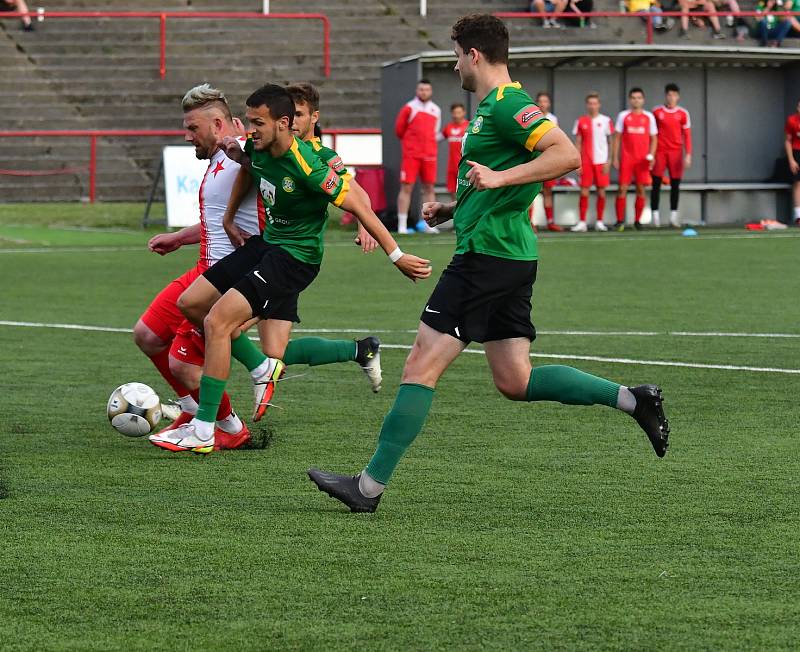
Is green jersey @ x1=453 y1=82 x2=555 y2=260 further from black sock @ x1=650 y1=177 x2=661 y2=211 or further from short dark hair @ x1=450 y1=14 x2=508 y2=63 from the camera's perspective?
black sock @ x1=650 y1=177 x2=661 y2=211

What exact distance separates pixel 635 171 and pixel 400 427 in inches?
826

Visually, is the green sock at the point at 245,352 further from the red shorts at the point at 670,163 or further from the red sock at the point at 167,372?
the red shorts at the point at 670,163

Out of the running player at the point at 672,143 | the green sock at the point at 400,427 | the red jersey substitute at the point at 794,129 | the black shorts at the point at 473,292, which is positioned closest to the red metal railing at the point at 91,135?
the running player at the point at 672,143

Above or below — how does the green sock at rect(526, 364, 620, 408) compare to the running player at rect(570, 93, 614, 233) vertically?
below

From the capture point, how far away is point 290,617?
175 inches

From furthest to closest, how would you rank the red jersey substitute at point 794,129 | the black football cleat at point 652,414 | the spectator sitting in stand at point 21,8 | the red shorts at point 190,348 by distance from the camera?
the spectator sitting in stand at point 21,8
the red jersey substitute at point 794,129
the red shorts at point 190,348
the black football cleat at point 652,414

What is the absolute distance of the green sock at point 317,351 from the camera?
8.44m

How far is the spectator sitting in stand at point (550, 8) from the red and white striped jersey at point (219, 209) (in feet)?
86.6

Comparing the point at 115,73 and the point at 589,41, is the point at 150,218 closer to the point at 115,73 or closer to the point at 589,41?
the point at 115,73

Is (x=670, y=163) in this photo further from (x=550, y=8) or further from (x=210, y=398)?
(x=210, y=398)

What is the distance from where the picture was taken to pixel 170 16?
32656mm

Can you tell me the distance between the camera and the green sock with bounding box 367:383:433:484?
577cm

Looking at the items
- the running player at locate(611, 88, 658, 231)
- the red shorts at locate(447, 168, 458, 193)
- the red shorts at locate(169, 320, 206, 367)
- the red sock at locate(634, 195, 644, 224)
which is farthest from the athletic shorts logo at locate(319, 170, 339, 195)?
the red sock at locate(634, 195, 644, 224)

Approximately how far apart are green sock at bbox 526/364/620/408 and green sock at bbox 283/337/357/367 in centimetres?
230
